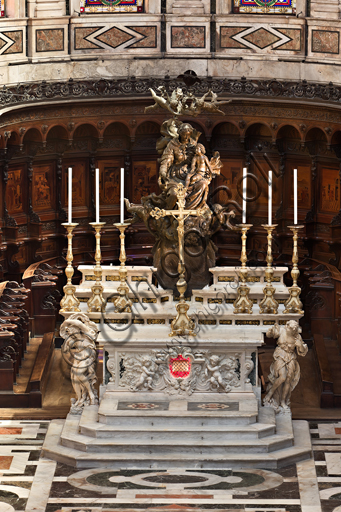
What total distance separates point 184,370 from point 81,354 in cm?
104

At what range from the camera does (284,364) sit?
12.5 metres

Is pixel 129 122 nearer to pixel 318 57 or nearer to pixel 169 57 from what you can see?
pixel 169 57

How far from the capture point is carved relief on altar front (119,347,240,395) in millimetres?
12375

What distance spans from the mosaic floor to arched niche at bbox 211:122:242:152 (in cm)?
855

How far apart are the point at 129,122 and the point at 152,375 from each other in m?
7.61

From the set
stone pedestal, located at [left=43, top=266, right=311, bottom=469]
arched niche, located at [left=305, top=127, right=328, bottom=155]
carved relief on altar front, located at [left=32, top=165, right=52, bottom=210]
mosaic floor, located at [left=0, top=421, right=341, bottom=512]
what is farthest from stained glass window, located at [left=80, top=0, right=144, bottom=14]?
mosaic floor, located at [left=0, top=421, right=341, bottom=512]

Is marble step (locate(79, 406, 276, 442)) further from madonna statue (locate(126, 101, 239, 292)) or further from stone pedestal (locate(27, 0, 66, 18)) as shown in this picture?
stone pedestal (locate(27, 0, 66, 18))

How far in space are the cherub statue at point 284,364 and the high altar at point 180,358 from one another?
0.04ft

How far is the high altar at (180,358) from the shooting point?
11867 millimetres

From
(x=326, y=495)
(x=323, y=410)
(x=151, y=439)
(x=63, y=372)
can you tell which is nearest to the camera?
(x=326, y=495)

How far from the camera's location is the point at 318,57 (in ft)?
65.1

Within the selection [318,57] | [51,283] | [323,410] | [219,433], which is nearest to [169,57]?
[318,57]

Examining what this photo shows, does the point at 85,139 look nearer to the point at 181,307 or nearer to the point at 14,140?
the point at 14,140

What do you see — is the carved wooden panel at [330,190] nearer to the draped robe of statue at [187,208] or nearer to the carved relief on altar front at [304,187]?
the carved relief on altar front at [304,187]
